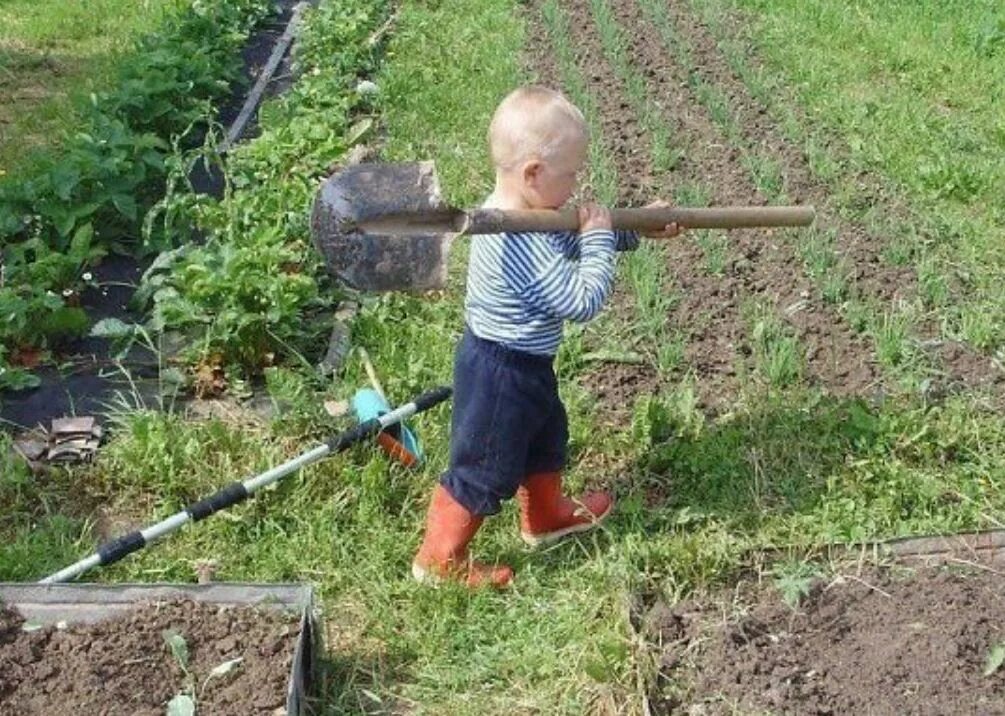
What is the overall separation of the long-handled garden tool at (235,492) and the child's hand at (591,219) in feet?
3.35

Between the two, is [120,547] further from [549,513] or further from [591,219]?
[591,219]

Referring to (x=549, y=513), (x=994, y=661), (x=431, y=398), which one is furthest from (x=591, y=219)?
(x=994, y=661)

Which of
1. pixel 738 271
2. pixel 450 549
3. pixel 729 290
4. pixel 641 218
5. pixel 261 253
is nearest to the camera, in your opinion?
pixel 641 218

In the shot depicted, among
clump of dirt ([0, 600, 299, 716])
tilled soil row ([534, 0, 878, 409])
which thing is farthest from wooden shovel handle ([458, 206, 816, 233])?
clump of dirt ([0, 600, 299, 716])

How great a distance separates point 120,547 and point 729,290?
259 cm

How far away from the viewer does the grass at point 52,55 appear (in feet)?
22.9

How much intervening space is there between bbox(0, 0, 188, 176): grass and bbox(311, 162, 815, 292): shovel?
3.41 m

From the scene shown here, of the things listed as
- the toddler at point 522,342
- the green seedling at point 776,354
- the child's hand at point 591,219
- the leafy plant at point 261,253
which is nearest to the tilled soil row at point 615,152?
the green seedling at point 776,354

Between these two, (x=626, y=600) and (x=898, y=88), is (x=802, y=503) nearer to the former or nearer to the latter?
(x=626, y=600)

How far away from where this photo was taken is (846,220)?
228 inches

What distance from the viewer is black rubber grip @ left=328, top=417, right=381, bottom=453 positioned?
158 inches

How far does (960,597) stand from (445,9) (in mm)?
6607

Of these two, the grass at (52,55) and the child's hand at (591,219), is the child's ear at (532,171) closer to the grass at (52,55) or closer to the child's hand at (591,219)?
the child's hand at (591,219)

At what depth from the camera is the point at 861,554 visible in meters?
3.69
